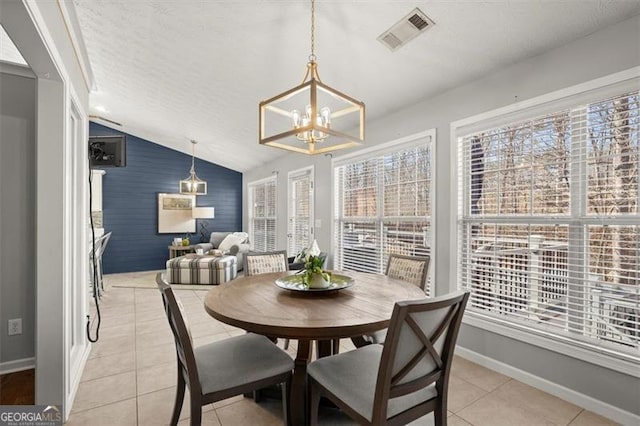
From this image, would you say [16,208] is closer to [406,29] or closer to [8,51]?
[8,51]

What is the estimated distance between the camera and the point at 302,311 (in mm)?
1615

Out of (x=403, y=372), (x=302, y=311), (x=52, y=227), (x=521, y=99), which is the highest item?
(x=521, y=99)

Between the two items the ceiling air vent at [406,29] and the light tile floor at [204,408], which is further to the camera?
the ceiling air vent at [406,29]

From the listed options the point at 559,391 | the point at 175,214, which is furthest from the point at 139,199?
the point at 559,391

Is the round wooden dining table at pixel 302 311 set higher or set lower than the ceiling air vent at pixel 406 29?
lower

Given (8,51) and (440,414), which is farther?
(8,51)

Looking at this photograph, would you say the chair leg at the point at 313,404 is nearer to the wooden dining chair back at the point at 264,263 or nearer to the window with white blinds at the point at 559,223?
the wooden dining chair back at the point at 264,263

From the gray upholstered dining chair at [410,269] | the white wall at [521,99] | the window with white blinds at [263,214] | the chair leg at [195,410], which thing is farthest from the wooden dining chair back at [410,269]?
the window with white blinds at [263,214]

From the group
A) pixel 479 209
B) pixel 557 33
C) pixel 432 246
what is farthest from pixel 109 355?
pixel 557 33

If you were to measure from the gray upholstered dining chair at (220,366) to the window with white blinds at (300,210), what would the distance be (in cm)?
333

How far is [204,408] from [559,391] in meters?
2.44

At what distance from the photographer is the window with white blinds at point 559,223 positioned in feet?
6.30

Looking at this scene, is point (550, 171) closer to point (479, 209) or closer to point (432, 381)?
point (479, 209)

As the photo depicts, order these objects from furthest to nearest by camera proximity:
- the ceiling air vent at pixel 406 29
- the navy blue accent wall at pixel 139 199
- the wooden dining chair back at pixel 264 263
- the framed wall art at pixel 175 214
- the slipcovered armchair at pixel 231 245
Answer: the framed wall art at pixel 175 214 → the navy blue accent wall at pixel 139 199 → the slipcovered armchair at pixel 231 245 → the wooden dining chair back at pixel 264 263 → the ceiling air vent at pixel 406 29
